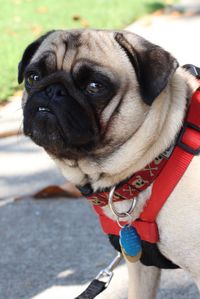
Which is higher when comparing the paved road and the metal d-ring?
the metal d-ring

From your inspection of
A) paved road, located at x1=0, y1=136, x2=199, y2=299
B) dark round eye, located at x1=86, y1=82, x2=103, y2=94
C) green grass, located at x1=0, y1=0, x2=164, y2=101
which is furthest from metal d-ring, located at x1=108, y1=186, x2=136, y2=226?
green grass, located at x1=0, y1=0, x2=164, y2=101

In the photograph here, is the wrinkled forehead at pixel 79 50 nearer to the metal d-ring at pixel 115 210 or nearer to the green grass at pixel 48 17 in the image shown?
the metal d-ring at pixel 115 210

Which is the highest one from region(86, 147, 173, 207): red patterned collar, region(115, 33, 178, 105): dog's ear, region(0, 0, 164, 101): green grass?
region(115, 33, 178, 105): dog's ear

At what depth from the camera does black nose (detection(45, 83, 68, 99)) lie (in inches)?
107

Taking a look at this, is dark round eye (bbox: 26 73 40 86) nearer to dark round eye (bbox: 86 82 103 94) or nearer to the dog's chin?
the dog's chin

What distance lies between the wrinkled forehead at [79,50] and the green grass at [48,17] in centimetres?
420

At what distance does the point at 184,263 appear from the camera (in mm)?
2748

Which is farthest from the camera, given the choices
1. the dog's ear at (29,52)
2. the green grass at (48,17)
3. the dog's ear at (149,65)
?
the green grass at (48,17)

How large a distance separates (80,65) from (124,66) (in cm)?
18

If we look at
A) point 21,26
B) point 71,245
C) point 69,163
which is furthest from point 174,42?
point 69,163

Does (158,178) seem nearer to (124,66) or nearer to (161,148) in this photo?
(161,148)

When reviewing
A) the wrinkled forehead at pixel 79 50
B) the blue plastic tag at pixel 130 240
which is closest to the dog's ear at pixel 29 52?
the wrinkled forehead at pixel 79 50

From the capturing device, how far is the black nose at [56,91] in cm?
273

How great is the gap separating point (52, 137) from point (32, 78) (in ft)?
1.03
